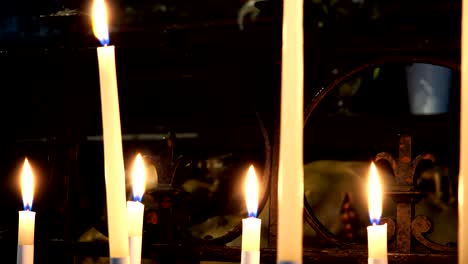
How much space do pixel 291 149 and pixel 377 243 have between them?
1.96 ft

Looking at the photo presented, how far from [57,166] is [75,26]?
0.39m

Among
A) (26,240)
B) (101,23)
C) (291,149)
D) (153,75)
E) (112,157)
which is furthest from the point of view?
(153,75)

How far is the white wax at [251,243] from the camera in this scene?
4.71ft

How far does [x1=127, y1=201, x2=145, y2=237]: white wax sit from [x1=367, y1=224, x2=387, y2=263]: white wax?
45 cm

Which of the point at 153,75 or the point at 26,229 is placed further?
the point at 153,75

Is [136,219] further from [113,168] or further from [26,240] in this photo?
[113,168]

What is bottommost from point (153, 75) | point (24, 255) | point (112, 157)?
point (24, 255)

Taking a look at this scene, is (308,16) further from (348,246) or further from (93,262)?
(93,262)

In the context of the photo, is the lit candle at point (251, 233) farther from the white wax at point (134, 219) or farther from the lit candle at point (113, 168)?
the lit candle at point (113, 168)

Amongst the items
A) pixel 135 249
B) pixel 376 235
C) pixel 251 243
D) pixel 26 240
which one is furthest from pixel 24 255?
pixel 376 235

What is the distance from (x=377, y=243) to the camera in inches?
52.9

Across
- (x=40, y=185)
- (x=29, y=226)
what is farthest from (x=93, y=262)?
(x=29, y=226)

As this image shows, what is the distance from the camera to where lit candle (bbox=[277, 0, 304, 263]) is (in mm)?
794

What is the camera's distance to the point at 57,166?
2.22 metres
